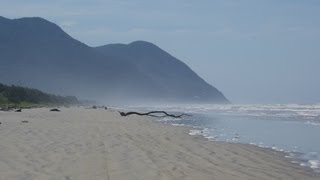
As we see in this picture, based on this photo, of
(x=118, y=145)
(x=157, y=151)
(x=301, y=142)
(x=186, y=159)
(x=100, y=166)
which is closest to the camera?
(x=100, y=166)

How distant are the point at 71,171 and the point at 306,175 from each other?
5.94 metres

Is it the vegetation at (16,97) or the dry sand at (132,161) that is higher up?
the vegetation at (16,97)

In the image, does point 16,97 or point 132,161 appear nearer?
point 132,161

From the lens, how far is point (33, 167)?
11906mm

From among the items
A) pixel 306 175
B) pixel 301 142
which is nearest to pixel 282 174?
pixel 306 175

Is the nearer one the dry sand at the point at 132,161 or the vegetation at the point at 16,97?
the dry sand at the point at 132,161

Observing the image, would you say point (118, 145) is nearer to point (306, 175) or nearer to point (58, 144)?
point (58, 144)

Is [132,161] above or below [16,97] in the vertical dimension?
below

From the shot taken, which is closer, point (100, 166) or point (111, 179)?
point (111, 179)

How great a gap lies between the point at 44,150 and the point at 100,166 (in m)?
3.55

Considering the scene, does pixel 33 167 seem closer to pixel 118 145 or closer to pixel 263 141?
pixel 118 145

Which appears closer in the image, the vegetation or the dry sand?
the dry sand

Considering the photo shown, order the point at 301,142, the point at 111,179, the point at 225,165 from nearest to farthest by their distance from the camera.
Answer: the point at 111,179 < the point at 225,165 < the point at 301,142

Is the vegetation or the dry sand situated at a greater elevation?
the vegetation
